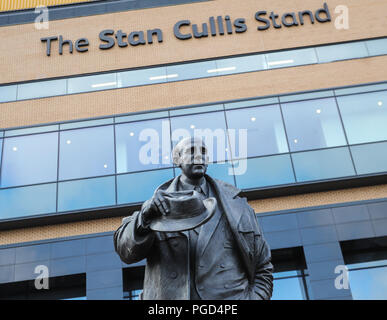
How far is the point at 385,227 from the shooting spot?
54.1 ft

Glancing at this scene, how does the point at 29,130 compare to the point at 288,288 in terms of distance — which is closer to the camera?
the point at 288,288


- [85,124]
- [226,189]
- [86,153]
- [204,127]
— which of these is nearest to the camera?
[226,189]

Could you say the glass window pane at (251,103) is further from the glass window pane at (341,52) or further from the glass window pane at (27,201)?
the glass window pane at (27,201)

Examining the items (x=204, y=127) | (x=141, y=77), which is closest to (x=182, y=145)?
(x=204, y=127)

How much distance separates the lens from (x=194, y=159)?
3514 millimetres

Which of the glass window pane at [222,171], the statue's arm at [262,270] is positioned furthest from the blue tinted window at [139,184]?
the statue's arm at [262,270]

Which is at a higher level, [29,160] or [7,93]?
[7,93]

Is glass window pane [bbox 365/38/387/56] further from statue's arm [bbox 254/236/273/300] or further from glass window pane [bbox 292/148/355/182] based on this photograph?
statue's arm [bbox 254/236/273/300]

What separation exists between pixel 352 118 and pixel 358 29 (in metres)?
4.84

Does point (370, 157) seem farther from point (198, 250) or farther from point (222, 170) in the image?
point (198, 250)

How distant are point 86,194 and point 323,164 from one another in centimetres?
859

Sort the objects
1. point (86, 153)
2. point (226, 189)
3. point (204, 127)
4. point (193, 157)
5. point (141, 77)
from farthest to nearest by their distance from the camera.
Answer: point (141, 77)
point (204, 127)
point (86, 153)
point (226, 189)
point (193, 157)

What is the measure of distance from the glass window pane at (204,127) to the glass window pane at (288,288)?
17.6ft

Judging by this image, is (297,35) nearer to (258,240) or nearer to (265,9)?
(265,9)
